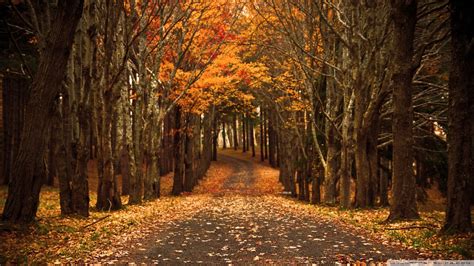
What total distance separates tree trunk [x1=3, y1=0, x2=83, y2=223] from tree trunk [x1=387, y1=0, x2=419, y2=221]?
7.84 metres

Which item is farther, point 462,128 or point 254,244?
point 254,244

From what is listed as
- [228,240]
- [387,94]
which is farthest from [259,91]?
[228,240]

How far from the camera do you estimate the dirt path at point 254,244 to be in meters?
7.37

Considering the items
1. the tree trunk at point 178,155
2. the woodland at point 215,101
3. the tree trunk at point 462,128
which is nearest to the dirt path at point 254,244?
the woodland at point 215,101

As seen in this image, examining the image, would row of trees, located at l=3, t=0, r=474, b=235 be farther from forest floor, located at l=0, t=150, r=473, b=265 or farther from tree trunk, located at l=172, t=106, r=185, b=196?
forest floor, located at l=0, t=150, r=473, b=265

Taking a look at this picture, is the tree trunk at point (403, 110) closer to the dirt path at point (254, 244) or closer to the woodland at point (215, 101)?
the woodland at point (215, 101)

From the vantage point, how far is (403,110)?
10836 mm

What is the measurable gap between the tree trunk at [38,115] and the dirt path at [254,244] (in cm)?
271

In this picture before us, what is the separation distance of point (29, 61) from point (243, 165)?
3492 centimetres

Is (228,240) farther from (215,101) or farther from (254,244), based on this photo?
(215,101)

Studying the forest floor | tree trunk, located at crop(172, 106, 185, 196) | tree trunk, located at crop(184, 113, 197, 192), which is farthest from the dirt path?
tree trunk, located at crop(184, 113, 197, 192)

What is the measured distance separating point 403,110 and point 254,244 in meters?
5.31

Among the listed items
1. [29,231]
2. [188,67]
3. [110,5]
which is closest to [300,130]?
[188,67]

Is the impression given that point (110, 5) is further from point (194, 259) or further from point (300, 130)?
point (300, 130)
